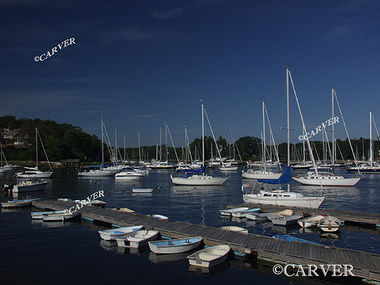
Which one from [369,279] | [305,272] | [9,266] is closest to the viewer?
[369,279]

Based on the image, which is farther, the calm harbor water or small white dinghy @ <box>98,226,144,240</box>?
small white dinghy @ <box>98,226,144,240</box>

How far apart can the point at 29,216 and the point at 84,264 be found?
21333 mm

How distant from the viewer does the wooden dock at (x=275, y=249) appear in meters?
21.1

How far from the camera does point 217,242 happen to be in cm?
2650

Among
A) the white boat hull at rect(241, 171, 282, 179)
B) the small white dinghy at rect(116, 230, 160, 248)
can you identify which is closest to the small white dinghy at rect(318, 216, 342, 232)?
the small white dinghy at rect(116, 230, 160, 248)

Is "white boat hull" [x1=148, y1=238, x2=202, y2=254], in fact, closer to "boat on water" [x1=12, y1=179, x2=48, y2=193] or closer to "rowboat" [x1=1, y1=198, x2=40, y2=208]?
"rowboat" [x1=1, y1=198, x2=40, y2=208]

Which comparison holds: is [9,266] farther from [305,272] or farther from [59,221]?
[305,272]

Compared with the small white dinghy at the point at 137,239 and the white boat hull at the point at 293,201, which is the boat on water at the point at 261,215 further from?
the small white dinghy at the point at 137,239

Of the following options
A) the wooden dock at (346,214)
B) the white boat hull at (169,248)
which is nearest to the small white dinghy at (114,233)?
the white boat hull at (169,248)

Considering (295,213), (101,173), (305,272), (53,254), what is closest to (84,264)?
(53,254)

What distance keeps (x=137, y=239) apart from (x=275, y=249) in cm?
1076

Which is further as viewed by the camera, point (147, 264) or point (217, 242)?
point (217, 242)

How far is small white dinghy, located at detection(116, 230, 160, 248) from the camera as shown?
90.4 feet

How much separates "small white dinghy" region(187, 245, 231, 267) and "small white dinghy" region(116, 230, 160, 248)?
5.66m
